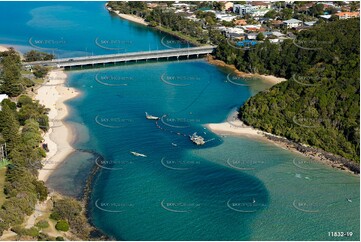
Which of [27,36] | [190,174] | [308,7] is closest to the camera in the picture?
[190,174]

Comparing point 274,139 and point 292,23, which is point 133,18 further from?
point 274,139

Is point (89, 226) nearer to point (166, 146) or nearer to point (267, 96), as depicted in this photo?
point (166, 146)

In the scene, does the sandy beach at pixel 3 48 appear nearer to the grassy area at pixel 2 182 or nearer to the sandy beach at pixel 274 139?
the grassy area at pixel 2 182

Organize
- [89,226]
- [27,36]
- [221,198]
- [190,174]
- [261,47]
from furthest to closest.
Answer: [27,36]
[261,47]
[190,174]
[221,198]
[89,226]

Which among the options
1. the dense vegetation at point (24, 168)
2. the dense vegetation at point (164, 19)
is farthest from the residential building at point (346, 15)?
the dense vegetation at point (24, 168)

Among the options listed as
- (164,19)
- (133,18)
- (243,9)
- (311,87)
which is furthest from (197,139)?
(133,18)

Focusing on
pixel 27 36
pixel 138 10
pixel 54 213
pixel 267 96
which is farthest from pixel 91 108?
pixel 138 10

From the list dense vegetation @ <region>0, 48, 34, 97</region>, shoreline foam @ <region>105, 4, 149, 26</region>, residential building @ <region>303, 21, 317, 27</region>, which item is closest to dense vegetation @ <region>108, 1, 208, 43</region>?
shoreline foam @ <region>105, 4, 149, 26</region>
